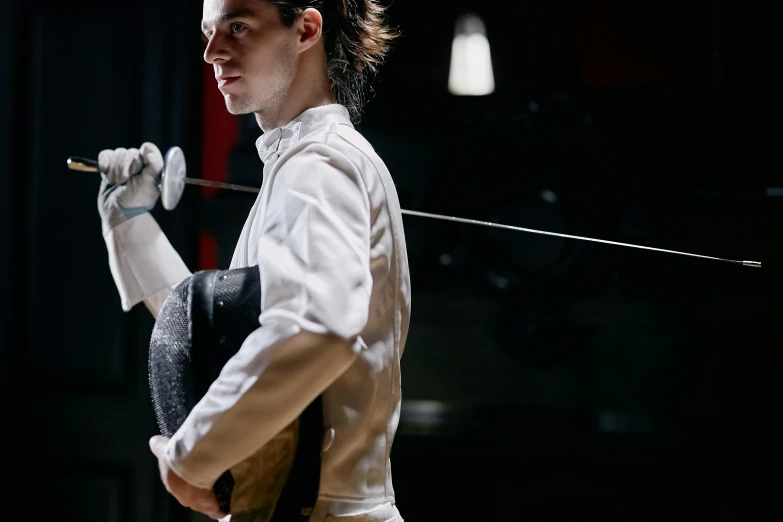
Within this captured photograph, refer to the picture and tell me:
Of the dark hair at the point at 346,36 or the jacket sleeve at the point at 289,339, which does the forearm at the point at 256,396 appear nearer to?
the jacket sleeve at the point at 289,339

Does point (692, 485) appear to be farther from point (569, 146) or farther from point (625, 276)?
point (569, 146)

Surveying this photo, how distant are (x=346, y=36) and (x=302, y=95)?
161mm

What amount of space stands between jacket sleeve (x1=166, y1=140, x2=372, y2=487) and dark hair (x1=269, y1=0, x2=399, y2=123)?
1.13 feet

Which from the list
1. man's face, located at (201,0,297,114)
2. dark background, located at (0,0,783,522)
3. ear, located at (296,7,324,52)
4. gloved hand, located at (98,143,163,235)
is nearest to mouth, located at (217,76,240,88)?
man's face, located at (201,0,297,114)

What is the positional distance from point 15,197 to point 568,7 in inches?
62.9

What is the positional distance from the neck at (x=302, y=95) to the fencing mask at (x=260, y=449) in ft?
0.92

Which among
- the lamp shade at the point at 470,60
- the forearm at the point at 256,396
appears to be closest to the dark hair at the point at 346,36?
the forearm at the point at 256,396

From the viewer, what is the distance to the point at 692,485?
6.89ft

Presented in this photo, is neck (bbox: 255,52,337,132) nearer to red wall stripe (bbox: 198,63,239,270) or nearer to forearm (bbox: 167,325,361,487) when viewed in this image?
forearm (bbox: 167,325,361,487)

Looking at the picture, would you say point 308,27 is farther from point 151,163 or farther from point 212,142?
point 212,142

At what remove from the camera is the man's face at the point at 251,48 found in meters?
1.17

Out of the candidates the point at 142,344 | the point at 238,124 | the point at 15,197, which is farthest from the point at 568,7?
the point at 15,197

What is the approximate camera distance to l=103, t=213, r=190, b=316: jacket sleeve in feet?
4.81

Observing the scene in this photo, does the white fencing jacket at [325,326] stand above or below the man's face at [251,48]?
below
